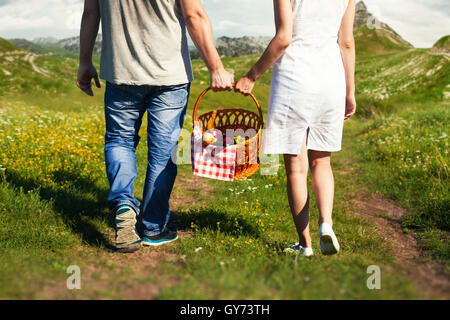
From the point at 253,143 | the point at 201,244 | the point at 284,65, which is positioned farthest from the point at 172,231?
the point at 284,65

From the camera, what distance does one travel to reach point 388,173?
6.16 metres

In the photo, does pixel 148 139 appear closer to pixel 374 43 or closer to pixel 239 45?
pixel 374 43

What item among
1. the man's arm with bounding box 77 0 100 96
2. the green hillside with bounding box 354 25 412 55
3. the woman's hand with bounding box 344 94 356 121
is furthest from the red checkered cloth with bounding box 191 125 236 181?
the green hillside with bounding box 354 25 412 55

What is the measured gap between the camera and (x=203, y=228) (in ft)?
12.0

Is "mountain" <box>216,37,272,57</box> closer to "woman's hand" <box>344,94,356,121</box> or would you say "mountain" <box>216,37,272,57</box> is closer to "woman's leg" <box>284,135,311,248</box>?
"woman's hand" <box>344,94,356,121</box>

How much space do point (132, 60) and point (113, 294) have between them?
5.85 ft

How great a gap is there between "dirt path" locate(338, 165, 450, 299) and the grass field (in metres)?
0.08

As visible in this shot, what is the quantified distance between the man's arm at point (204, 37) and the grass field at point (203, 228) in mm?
1362

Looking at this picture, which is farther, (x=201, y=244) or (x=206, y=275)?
(x=201, y=244)

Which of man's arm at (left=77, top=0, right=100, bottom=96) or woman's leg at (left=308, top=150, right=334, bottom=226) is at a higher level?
man's arm at (left=77, top=0, right=100, bottom=96)

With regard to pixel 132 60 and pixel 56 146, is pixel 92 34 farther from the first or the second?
pixel 56 146

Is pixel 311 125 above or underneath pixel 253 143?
above

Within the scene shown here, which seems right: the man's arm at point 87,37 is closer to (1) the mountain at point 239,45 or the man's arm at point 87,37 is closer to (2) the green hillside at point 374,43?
(2) the green hillside at point 374,43

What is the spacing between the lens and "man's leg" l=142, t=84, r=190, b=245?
319 centimetres
